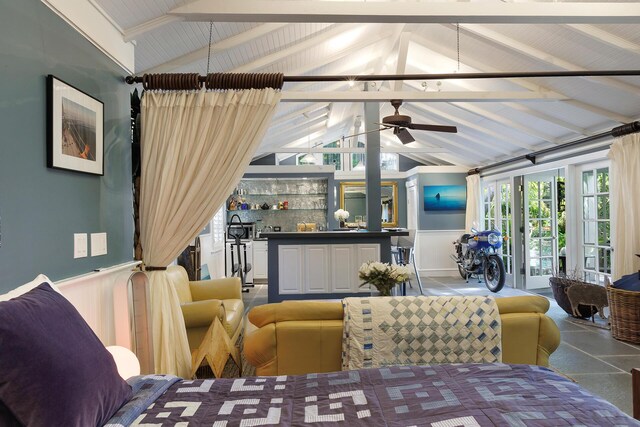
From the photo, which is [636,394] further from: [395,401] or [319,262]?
[319,262]

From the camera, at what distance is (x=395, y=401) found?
139 centimetres

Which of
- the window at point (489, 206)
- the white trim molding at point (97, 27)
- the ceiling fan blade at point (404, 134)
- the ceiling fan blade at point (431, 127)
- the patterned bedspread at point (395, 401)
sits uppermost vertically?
the white trim molding at point (97, 27)

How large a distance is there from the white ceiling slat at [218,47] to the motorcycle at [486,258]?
17.3ft

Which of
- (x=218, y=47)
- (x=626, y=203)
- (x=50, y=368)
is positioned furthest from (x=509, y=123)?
(x=50, y=368)

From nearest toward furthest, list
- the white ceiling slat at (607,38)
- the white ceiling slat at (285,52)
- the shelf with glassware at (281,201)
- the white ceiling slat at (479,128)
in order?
the white ceiling slat at (607,38) → the white ceiling slat at (285,52) → the white ceiling slat at (479,128) → the shelf with glassware at (281,201)

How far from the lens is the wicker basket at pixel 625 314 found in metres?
3.90

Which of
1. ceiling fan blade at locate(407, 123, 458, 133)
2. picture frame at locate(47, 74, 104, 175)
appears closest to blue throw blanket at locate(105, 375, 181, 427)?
picture frame at locate(47, 74, 104, 175)

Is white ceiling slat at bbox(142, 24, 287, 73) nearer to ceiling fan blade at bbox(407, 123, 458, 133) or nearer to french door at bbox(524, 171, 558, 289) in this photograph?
ceiling fan blade at bbox(407, 123, 458, 133)

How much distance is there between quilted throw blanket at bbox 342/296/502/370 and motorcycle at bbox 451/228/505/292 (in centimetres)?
499

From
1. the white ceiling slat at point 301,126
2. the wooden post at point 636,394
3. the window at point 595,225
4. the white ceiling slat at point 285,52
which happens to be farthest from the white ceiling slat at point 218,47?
the window at point 595,225

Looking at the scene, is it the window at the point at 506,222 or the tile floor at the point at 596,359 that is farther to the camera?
the window at the point at 506,222

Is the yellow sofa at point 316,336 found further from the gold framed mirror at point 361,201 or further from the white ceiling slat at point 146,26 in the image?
the gold framed mirror at point 361,201

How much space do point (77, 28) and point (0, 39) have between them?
2.17ft

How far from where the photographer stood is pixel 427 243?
9.17 m
